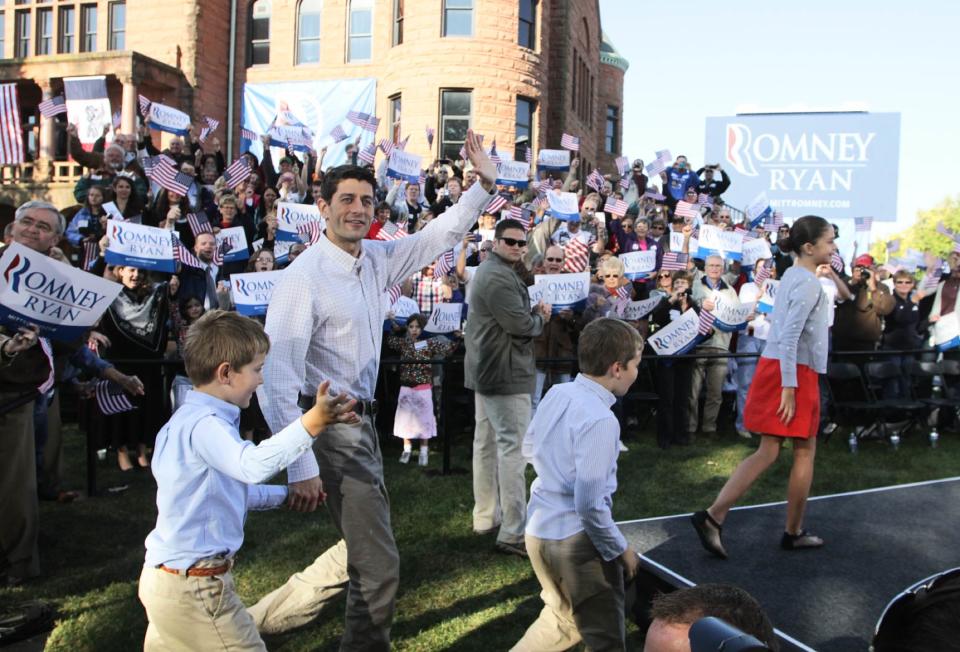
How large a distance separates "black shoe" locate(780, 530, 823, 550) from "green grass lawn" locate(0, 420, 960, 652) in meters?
0.30

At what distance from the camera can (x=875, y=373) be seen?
401 inches

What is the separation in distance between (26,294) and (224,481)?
248 centimetres

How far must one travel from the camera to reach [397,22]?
25609mm

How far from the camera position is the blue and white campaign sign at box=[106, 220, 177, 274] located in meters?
7.57

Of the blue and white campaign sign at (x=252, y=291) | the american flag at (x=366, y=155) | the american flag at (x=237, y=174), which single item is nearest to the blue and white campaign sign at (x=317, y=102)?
the american flag at (x=366, y=155)

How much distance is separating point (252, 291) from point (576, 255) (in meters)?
4.59

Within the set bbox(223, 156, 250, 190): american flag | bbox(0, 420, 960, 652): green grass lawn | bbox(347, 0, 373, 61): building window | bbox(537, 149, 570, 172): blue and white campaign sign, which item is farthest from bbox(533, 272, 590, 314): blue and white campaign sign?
bbox(347, 0, 373, 61): building window

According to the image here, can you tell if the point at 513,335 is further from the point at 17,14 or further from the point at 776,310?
the point at 17,14

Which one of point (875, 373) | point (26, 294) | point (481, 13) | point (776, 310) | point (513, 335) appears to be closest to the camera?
point (26, 294)

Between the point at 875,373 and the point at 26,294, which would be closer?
the point at 26,294

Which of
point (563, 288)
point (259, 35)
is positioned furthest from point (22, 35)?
point (563, 288)

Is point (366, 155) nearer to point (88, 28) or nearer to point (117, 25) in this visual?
point (117, 25)

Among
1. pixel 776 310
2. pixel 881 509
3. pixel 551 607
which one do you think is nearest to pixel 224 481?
pixel 551 607

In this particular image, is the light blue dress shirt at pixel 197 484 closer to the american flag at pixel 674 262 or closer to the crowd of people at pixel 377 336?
the crowd of people at pixel 377 336
